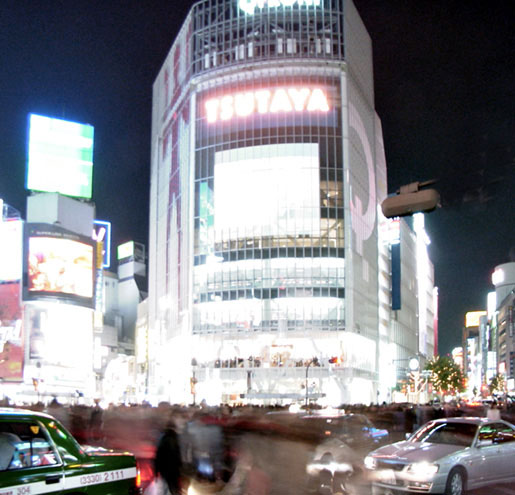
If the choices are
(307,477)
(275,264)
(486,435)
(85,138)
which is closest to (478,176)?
(486,435)

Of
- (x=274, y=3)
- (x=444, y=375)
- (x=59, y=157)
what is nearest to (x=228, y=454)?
(x=274, y=3)

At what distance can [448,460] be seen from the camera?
42.8 feet

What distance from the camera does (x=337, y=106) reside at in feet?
296

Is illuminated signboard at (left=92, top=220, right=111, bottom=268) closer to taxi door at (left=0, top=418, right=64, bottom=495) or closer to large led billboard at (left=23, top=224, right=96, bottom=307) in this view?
large led billboard at (left=23, top=224, right=96, bottom=307)

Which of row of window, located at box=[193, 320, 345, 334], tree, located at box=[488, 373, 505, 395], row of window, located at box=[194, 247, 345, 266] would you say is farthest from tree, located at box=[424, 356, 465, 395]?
row of window, located at box=[194, 247, 345, 266]

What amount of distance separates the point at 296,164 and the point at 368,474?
7568cm

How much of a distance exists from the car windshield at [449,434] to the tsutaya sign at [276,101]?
7747 cm

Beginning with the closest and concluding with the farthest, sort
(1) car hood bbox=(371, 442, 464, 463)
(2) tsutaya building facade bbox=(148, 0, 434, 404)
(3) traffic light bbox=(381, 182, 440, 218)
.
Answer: (3) traffic light bbox=(381, 182, 440, 218)
(1) car hood bbox=(371, 442, 464, 463)
(2) tsutaya building facade bbox=(148, 0, 434, 404)

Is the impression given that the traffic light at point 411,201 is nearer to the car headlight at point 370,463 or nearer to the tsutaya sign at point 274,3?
the car headlight at point 370,463

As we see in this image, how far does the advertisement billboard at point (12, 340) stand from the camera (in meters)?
89.6

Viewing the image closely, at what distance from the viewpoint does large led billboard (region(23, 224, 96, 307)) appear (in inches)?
3388

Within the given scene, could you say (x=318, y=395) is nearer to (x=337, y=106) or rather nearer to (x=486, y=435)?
(x=337, y=106)

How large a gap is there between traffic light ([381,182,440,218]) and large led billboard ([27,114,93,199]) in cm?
9503

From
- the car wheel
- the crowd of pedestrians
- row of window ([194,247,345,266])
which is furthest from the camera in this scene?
row of window ([194,247,345,266])
